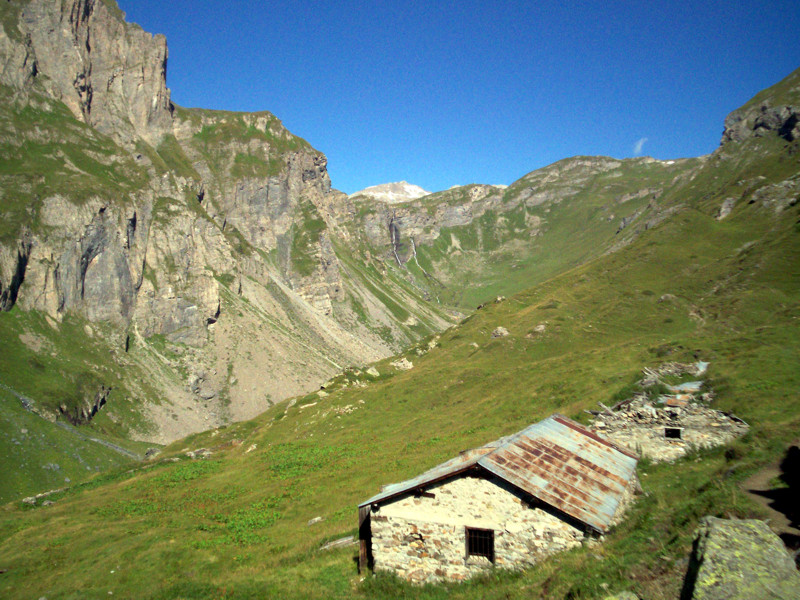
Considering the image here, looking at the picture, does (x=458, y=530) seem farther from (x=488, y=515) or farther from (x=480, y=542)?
(x=488, y=515)

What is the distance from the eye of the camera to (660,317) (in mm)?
66062

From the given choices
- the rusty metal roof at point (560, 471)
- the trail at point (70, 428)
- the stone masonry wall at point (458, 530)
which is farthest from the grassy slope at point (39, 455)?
the rusty metal roof at point (560, 471)

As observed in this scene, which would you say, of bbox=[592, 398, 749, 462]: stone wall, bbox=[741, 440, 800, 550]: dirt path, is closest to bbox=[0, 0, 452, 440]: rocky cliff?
bbox=[592, 398, 749, 462]: stone wall

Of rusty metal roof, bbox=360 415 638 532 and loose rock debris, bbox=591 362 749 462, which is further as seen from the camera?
loose rock debris, bbox=591 362 749 462

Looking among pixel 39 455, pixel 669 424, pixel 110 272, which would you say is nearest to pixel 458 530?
pixel 669 424

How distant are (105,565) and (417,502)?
2093 centimetres

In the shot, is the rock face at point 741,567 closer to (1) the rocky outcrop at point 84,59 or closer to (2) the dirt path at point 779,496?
(2) the dirt path at point 779,496

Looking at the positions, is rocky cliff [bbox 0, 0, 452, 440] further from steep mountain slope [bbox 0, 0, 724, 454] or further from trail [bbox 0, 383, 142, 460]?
trail [bbox 0, 383, 142, 460]

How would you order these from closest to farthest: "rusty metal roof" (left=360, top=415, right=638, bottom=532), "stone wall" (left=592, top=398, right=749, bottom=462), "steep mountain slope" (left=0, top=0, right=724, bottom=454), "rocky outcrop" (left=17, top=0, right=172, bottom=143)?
1. "rusty metal roof" (left=360, top=415, right=638, bottom=532)
2. "stone wall" (left=592, top=398, right=749, bottom=462)
3. "steep mountain slope" (left=0, top=0, right=724, bottom=454)
4. "rocky outcrop" (left=17, top=0, right=172, bottom=143)

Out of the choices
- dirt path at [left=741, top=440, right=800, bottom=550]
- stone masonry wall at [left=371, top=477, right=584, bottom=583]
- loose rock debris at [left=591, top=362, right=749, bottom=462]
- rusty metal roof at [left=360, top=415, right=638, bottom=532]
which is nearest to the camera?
dirt path at [left=741, top=440, right=800, bottom=550]

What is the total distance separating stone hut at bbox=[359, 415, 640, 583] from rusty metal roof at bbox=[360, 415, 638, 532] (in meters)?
0.05

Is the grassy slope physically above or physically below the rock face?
below

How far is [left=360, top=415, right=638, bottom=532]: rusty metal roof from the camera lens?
55.2 feet

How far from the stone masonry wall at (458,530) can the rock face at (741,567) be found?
6.54 metres
